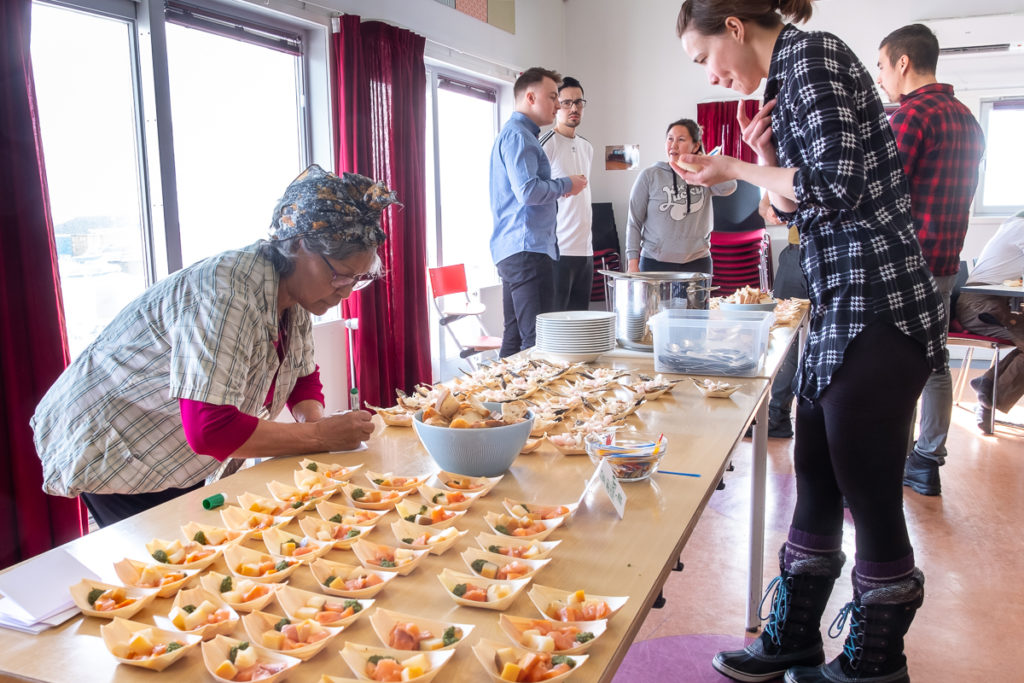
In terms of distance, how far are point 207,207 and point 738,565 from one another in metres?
2.96

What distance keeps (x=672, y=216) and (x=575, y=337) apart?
7.14ft

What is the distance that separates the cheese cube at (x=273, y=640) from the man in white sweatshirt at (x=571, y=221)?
369 cm

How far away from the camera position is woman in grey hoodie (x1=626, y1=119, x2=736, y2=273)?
4238mm

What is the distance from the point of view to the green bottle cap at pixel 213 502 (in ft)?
3.98

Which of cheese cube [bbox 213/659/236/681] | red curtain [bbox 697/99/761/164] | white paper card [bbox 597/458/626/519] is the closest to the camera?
cheese cube [bbox 213/659/236/681]

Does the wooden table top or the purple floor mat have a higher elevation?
the wooden table top

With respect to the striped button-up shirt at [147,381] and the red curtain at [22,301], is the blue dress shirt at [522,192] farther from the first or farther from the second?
the striped button-up shirt at [147,381]

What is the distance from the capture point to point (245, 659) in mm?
783

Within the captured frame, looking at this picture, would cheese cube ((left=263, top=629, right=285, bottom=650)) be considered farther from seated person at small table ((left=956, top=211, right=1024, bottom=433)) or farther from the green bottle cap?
seated person at small table ((left=956, top=211, right=1024, bottom=433))

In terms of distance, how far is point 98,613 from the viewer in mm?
885

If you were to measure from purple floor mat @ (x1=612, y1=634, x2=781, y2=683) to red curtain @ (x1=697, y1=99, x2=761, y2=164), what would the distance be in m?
5.22

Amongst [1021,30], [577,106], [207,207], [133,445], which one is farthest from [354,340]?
[1021,30]

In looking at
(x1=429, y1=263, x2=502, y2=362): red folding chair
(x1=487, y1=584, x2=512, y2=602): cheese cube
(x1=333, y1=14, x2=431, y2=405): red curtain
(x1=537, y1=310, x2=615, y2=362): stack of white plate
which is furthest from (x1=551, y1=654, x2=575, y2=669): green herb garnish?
(x1=429, y1=263, x2=502, y2=362): red folding chair

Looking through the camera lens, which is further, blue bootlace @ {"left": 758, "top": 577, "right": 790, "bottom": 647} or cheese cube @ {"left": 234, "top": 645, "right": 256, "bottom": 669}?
blue bootlace @ {"left": 758, "top": 577, "right": 790, "bottom": 647}
